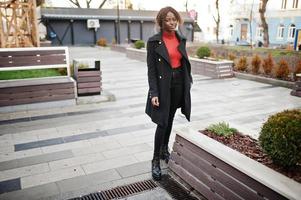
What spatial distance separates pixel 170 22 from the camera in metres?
3.36

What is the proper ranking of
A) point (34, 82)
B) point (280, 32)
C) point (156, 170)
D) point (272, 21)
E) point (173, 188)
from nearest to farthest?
1. point (173, 188)
2. point (156, 170)
3. point (34, 82)
4. point (280, 32)
5. point (272, 21)

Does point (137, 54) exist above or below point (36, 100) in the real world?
above

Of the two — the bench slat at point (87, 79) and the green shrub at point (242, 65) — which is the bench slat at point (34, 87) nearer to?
the bench slat at point (87, 79)

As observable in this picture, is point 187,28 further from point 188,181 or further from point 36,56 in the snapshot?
point 188,181

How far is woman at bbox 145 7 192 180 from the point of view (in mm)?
3375

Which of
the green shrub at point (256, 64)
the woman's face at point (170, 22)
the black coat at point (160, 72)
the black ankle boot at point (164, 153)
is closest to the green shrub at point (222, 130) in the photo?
the black coat at point (160, 72)

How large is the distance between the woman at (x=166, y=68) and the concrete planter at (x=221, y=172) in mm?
369

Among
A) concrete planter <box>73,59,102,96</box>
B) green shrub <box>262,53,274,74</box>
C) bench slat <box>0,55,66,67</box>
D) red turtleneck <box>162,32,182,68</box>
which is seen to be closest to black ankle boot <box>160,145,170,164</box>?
red turtleneck <box>162,32,182,68</box>

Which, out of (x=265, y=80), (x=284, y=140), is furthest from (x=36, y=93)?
(x=265, y=80)

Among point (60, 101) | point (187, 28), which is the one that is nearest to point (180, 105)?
point (60, 101)

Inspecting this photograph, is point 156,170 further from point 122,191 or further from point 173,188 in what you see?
point 122,191

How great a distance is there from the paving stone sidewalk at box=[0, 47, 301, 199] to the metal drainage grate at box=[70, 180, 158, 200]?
0.37 feet

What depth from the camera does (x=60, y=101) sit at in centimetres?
694

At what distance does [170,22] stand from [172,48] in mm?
298
